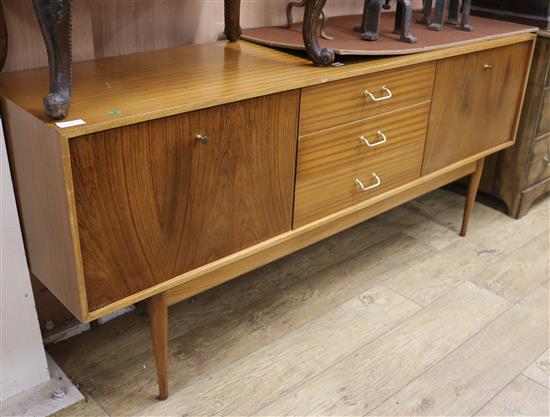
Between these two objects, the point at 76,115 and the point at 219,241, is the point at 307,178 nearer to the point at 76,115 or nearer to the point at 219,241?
the point at 219,241

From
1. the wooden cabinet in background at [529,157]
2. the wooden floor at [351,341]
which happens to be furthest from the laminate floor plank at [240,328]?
the wooden cabinet in background at [529,157]

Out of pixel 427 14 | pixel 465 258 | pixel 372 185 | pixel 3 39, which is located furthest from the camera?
pixel 465 258

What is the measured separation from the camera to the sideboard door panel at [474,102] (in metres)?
1.69

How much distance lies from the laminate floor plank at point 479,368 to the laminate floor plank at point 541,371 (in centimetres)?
1

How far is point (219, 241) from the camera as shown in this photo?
1.29m

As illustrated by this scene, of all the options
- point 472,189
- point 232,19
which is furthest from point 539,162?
point 232,19

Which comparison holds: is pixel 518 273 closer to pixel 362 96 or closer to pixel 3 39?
pixel 362 96

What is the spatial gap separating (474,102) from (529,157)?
1.74 feet

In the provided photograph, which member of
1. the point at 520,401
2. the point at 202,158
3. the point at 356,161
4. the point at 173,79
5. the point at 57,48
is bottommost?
the point at 520,401

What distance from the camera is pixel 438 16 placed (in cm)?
184

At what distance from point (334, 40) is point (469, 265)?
89 cm

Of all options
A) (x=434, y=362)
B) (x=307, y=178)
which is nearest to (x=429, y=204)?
(x=434, y=362)

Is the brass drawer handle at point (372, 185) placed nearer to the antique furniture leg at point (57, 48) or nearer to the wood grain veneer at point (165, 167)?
the wood grain veneer at point (165, 167)

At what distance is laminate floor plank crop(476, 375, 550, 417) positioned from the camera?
4.67ft
